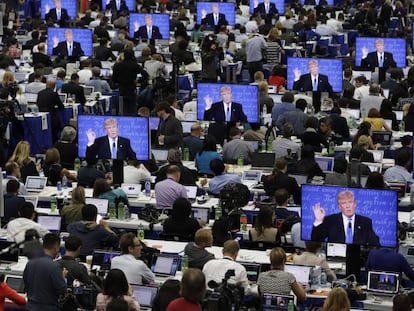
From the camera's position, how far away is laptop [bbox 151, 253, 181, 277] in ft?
56.1

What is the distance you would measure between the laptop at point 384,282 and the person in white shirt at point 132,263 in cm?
247

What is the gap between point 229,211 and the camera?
20.3 meters

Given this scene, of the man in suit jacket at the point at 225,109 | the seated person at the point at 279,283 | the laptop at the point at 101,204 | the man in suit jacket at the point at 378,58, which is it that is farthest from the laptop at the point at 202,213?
the man in suit jacket at the point at 378,58

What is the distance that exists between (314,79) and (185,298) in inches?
614

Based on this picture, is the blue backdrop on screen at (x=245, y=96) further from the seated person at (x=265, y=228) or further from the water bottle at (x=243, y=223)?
the seated person at (x=265, y=228)

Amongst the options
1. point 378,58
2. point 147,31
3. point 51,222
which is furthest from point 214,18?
point 51,222

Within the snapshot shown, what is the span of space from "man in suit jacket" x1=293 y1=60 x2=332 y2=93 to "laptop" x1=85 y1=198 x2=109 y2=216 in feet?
30.7

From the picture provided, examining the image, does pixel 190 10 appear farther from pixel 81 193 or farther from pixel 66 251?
pixel 66 251

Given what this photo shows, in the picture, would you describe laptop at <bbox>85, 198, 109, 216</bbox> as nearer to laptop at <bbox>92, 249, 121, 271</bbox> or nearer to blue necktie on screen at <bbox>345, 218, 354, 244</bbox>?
laptop at <bbox>92, 249, 121, 271</bbox>

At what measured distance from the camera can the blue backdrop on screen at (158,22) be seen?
37.5m

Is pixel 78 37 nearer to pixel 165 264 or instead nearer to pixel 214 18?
pixel 214 18

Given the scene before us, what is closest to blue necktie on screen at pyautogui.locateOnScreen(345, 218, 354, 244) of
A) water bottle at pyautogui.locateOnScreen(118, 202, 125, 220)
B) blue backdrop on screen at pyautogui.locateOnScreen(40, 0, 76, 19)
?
water bottle at pyautogui.locateOnScreen(118, 202, 125, 220)

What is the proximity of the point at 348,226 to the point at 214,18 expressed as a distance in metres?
23.5

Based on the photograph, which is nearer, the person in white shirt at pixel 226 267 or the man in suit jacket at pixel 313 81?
the person in white shirt at pixel 226 267
